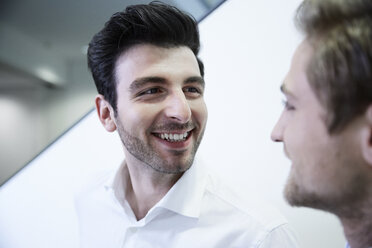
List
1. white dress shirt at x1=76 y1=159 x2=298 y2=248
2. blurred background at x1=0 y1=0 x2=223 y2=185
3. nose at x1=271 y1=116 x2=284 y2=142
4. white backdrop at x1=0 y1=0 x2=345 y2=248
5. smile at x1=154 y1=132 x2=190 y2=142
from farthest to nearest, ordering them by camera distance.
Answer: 1. blurred background at x1=0 y1=0 x2=223 y2=185
2. white backdrop at x1=0 y1=0 x2=345 y2=248
3. smile at x1=154 y1=132 x2=190 y2=142
4. white dress shirt at x1=76 y1=159 x2=298 y2=248
5. nose at x1=271 y1=116 x2=284 y2=142

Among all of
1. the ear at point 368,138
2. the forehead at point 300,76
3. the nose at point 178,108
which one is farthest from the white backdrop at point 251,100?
the ear at point 368,138

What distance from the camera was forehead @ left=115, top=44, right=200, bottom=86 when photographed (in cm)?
97

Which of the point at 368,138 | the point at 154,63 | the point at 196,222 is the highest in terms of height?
the point at 154,63

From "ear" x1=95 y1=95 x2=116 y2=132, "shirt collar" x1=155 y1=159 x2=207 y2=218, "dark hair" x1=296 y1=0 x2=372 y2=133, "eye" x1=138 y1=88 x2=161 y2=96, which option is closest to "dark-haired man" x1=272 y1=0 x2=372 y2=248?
"dark hair" x1=296 y1=0 x2=372 y2=133

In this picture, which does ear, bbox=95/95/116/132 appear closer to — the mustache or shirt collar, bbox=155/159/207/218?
the mustache

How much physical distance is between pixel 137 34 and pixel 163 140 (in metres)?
0.38

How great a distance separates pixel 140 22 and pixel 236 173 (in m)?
0.70

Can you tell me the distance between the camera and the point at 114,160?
4.96ft

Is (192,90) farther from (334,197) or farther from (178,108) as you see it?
(334,197)

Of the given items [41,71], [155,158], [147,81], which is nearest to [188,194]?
[155,158]

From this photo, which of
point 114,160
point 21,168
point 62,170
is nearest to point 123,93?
point 114,160

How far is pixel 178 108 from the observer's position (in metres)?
0.93

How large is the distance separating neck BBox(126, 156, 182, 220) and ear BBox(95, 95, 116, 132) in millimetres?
152

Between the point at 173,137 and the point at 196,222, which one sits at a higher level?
the point at 173,137
